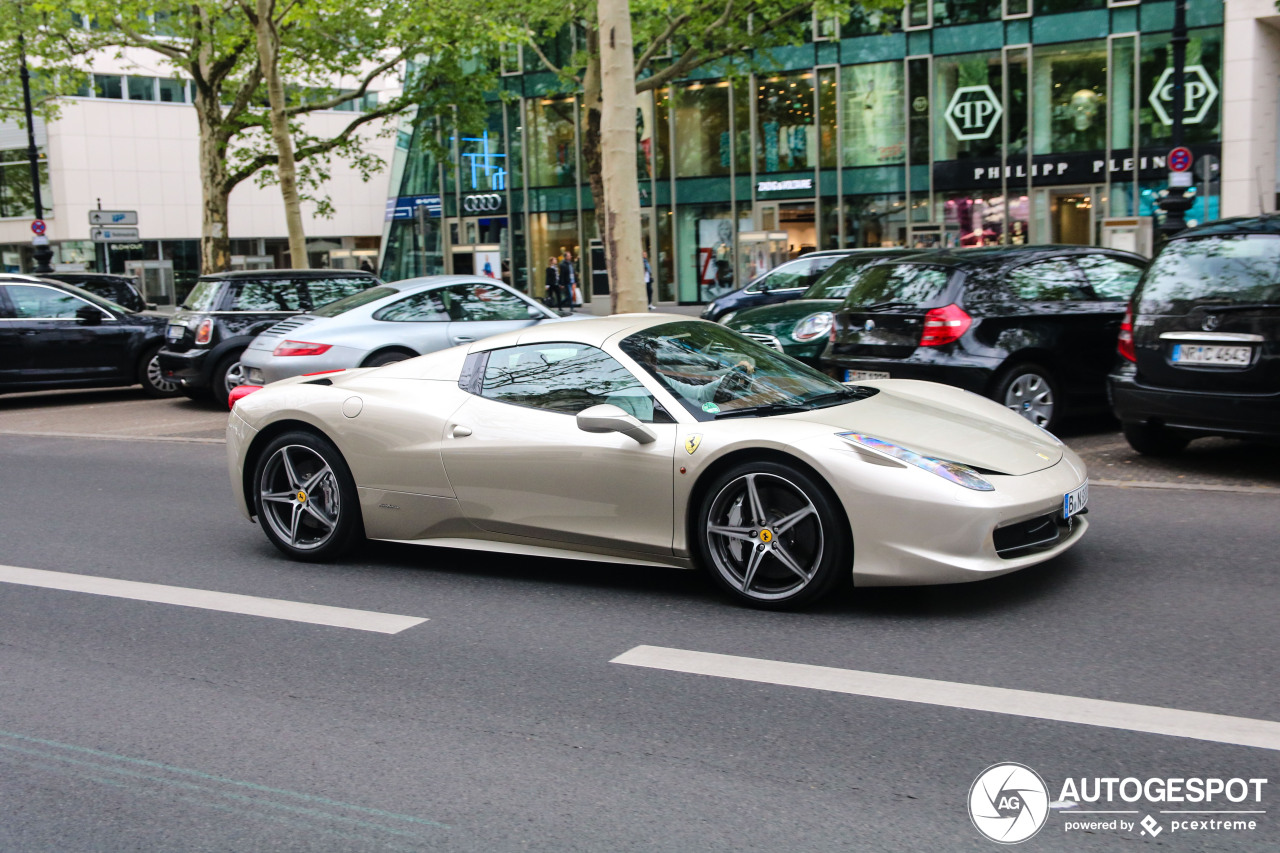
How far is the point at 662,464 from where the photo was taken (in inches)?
209

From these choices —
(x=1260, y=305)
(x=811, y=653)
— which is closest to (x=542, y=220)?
(x=1260, y=305)

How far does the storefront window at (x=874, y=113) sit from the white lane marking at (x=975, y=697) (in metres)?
30.6

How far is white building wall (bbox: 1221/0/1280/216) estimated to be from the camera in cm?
2836

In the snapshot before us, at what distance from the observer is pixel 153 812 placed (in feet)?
11.4

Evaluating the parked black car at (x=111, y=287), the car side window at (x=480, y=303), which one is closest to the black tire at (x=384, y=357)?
the car side window at (x=480, y=303)

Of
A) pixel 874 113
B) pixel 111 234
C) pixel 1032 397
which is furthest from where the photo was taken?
pixel 874 113

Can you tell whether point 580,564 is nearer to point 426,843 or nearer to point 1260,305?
point 426,843

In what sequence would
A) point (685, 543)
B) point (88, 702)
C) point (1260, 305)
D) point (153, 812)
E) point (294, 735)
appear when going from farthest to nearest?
point (1260, 305), point (685, 543), point (88, 702), point (294, 735), point (153, 812)

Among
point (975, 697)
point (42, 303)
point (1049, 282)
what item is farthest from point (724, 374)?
point (42, 303)

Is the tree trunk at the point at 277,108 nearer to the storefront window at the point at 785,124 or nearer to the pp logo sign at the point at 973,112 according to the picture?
the storefront window at the point at 785,124

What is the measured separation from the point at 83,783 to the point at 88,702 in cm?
80

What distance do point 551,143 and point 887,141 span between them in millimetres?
10912

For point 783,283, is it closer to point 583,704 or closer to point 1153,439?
point 1153,439
